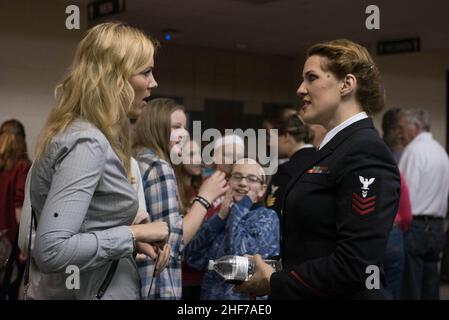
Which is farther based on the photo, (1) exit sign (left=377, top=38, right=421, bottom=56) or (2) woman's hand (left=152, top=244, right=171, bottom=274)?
(1) exit sign (left=377, top=38, right=421, bottom=56)

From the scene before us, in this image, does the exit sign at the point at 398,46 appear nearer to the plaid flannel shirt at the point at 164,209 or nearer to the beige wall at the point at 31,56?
the beige wall at the point at 31,56

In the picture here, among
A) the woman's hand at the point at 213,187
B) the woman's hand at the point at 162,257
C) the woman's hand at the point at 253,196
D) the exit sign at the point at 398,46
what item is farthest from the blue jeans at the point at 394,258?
the exit sign at the point at 398,46

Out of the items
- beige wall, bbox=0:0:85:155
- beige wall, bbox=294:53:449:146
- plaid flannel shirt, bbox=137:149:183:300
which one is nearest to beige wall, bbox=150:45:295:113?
beige wall, bbox=294:53:449:146

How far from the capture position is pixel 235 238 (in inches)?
113

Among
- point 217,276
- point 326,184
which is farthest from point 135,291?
point 217,276

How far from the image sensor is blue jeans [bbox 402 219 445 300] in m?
4.93

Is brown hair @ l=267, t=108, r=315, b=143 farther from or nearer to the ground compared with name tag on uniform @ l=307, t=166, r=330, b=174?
farther from the ground

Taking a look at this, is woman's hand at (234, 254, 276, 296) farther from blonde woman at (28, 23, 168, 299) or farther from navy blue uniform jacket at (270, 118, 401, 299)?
blonde woman at (28, 23, 168, 299)

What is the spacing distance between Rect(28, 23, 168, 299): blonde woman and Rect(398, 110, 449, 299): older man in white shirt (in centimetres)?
358

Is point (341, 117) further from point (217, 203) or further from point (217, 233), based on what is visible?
point (217, 203)

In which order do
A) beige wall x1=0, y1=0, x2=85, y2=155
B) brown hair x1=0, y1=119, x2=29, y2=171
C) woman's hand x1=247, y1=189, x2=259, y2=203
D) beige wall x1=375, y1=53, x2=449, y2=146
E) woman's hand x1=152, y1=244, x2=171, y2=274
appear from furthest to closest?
beige wall x1=375, y1=53, x2=449, y2=146 < beige wall x1=0, y1=0, x2=85, y2=155 < brown hair x1=0, y1=119, x2=29, y2=171 < woman's hand x1=247, y1=189, x2=259, y2=203 < woman's hand x1=152, y1=244, x2=171, y2=274

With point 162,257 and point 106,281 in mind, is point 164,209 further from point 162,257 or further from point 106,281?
point 106,281
